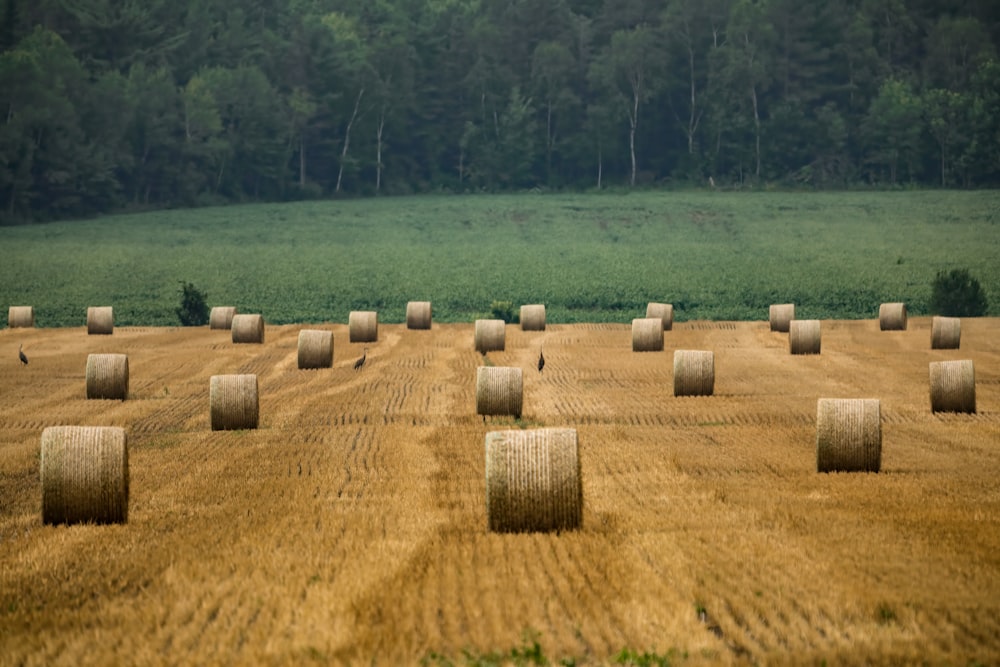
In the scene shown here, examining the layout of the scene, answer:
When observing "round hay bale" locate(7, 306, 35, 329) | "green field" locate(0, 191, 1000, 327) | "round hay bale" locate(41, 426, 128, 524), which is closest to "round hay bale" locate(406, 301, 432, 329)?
"green field" locate(0, 191, 1000, 327)

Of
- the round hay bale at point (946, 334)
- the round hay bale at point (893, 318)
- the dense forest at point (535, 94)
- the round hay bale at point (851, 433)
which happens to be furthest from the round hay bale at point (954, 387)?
the dense forest at point (535, 94)

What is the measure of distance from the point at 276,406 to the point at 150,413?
2.46m

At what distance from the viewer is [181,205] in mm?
104688

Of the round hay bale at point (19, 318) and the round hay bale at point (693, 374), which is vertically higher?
the round hay bale at point (693, 374)

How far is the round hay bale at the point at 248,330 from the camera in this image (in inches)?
1718

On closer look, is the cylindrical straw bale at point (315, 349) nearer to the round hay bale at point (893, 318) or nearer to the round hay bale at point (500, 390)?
the round hay bale at point (500, 390)

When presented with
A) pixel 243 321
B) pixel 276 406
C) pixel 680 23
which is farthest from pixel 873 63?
pixel 276 406

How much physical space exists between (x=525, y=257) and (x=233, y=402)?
5175 cm

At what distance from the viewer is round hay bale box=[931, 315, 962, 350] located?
4044 cm

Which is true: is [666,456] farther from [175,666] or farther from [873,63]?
[873,63]

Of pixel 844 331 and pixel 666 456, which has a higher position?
pixel 666 456

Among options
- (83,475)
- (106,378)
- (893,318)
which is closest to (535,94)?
(893,318)

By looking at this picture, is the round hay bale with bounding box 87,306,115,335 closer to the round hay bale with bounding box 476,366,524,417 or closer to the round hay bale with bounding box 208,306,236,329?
the round hay bale with bounding box 208,306,236,329

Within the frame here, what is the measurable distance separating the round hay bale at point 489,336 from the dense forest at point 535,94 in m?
65.7
